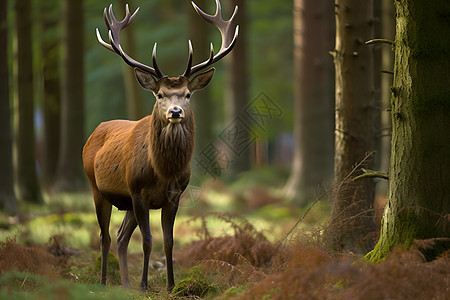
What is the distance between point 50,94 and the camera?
820 inches

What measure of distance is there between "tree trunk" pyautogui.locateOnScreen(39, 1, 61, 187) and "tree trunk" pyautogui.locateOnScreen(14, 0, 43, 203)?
5.93 metres

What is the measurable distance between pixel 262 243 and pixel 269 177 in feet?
48.7

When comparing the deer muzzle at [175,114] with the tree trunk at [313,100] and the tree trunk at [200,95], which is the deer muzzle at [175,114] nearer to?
the tree trunk at [313,100]

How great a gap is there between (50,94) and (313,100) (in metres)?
9.89

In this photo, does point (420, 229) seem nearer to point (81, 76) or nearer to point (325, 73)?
point (325, 73)

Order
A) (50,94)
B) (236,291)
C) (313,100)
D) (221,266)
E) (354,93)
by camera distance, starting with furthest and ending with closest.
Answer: (50,94)
(313,100)
(354,93)
(221,266)
(236,291)

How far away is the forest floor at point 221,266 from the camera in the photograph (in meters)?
4.52

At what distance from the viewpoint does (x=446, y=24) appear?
5.63m

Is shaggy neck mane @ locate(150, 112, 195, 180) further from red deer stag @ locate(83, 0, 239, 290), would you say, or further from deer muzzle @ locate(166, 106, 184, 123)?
deer muzzle @ locate(166, 106, 184, 123)

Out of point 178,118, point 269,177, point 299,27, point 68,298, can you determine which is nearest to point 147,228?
point 178,118

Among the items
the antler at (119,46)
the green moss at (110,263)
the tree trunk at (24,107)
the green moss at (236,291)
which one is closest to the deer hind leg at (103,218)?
the green moss at (110,263)

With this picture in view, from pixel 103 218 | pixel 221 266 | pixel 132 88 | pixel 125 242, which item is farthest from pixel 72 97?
pixel 221 266

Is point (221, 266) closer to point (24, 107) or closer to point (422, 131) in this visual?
point (422, 131)

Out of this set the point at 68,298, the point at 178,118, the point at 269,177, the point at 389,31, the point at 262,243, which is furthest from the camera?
the point at 269,177
